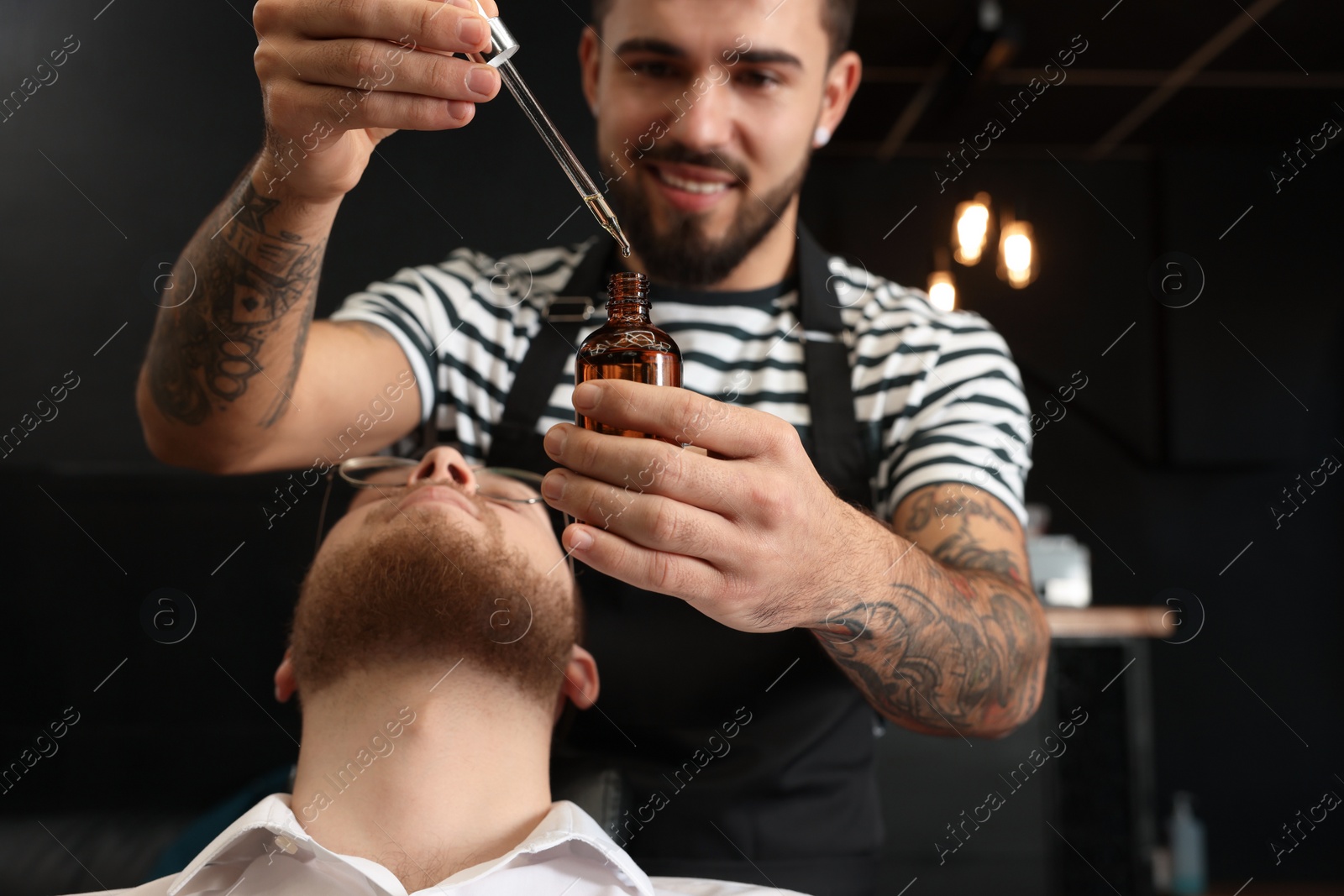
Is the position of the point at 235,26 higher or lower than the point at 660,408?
higher

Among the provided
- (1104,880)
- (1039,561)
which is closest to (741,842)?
(1104,880)

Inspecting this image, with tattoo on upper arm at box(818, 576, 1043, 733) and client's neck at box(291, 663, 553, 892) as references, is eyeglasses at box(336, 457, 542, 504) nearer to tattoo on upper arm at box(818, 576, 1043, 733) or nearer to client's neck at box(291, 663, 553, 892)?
client's neck at box(291, 663, 553, 892)

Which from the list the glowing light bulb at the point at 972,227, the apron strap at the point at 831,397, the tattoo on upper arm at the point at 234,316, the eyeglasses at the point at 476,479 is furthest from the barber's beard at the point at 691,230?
the glowing light bulb at the point at 972,227

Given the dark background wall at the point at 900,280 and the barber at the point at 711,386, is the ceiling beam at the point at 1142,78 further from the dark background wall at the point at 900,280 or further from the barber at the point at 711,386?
the barber at the point at 711,386

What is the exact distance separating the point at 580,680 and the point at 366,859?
1.09 feet

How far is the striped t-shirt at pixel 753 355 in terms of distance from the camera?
143 centimetres

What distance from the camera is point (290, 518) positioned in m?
1.96

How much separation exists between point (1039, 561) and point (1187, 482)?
1242 millimetres

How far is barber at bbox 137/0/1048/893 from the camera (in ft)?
3.59

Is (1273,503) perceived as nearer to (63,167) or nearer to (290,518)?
(290,518)

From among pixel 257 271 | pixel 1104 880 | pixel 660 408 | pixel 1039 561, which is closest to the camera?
pixel 660 408

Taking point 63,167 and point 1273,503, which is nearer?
point 63,167

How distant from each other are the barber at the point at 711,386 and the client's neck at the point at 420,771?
0.86 feet

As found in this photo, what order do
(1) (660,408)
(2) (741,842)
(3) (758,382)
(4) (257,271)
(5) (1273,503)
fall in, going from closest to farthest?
(1) (660,408)
(4) (257,271)
(2) (741,842)
(3) (758,382)
(5) (1273,503)
